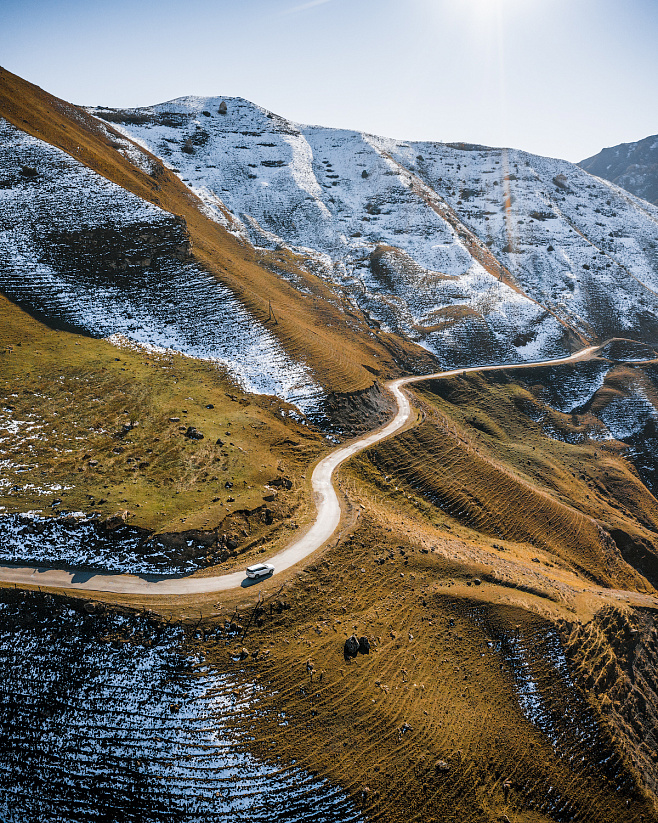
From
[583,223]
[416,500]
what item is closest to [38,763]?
[416,500]

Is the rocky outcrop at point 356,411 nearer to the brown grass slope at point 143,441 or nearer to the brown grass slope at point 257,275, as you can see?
the brown grass slope at point 257,275

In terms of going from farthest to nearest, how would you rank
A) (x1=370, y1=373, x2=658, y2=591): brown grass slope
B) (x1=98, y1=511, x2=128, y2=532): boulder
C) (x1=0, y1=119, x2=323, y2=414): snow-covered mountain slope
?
1. (x1=0, y1=119, x2=323, y2=414): snow-covered mountain slope
2. (x1=370, y1=373, x2=658, y2=591): brown grass slope
3. (x1=98, y1=511, x2=128, y2=532): boulder

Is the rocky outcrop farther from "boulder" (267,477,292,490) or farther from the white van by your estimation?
the white van

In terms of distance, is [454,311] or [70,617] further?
[454,311]

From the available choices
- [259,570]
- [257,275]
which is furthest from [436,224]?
[259,570]

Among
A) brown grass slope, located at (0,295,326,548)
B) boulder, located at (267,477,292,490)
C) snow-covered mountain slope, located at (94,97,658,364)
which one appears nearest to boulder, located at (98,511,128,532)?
brown grass slope, located at (0,295,326,548)

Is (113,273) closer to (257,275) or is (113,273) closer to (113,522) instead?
(257,275)

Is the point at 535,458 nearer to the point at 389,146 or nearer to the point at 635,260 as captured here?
the point at 635,260
